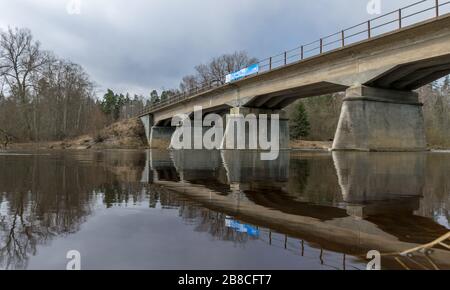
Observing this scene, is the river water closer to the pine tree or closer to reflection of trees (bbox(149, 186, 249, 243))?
reflection of trees (bbox(149, 186, 249, 243))

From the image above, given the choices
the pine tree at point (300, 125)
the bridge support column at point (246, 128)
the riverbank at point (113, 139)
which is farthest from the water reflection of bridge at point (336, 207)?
the pine tree at point (300, 125)

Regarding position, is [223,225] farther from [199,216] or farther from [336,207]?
[336,207]

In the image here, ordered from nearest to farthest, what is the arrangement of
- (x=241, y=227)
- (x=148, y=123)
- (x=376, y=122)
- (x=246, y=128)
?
(x=241, y=227) < (x=376, y=122) < (x=246, y=128) < (x=148, y=123)

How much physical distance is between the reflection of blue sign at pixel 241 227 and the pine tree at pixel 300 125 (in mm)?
73601

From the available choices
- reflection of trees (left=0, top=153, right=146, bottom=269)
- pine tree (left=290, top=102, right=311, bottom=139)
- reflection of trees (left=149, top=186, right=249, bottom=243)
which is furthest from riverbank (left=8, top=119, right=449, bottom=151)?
reflection of trees (left=149, top=186, right=249, bottom=243)

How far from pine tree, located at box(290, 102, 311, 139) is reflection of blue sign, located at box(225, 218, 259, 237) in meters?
73.6

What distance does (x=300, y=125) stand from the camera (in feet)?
257

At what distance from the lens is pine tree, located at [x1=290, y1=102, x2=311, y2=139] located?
77938 mm

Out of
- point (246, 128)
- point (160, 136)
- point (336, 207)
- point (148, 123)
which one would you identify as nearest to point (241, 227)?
point (336, 207)

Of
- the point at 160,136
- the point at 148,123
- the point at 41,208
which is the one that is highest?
the point at 148,123

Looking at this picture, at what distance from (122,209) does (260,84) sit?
3109 cm

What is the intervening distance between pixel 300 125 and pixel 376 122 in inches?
2162

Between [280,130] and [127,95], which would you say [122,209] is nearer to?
[280,130]

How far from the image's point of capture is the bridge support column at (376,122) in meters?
23.4
